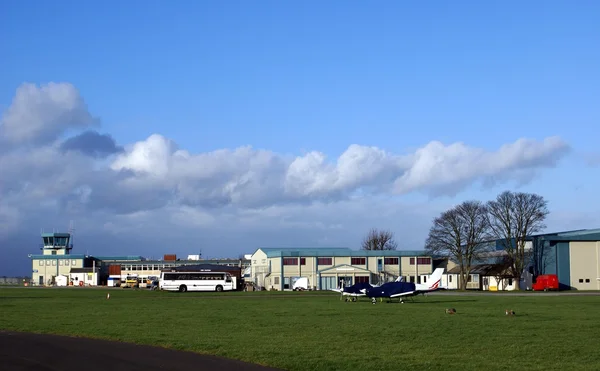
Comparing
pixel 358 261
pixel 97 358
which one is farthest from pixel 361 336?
pixel 358 261

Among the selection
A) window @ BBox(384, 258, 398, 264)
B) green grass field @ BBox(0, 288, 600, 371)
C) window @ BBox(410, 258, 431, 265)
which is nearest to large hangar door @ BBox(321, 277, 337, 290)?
window @ BBox(384, 258, 398, 264)

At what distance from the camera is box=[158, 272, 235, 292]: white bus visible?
9788 centimetres

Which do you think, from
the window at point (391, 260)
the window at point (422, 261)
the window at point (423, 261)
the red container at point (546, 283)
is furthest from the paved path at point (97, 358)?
the window at point (423, 261)

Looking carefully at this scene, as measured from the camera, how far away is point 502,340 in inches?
961

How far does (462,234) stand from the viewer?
108 metres

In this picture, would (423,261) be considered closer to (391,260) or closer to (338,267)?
(391,260)

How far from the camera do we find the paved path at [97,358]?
18531 mm

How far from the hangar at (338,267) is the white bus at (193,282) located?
2215cm

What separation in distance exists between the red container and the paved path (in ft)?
274

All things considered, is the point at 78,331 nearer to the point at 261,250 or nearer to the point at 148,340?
the point at 148,340

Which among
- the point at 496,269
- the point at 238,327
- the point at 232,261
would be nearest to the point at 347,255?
the point at 496,269

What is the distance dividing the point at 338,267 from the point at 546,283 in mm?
35716

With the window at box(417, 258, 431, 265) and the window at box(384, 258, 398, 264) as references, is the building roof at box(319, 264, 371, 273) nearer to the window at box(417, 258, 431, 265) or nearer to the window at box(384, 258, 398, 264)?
the window at box(384, 258, 398, 264)

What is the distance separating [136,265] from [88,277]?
10.8 m
